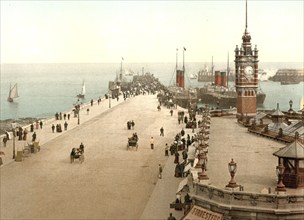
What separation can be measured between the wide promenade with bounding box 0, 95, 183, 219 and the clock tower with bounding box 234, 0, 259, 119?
7680 millimetres

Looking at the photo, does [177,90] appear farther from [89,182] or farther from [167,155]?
[89,182]

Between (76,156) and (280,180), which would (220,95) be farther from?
(280,180)

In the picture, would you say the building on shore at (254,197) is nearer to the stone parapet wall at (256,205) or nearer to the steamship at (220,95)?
the stone parapet wall at (256,205)

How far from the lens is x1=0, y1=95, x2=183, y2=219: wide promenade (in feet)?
79.0

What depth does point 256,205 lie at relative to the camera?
1636 cm

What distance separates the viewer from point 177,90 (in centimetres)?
11044

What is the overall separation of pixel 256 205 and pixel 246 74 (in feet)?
109

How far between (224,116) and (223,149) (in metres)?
22.3

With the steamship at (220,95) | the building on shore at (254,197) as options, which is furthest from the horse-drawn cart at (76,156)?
the steamship at (220,95)

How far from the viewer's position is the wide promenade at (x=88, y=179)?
24.1 metres

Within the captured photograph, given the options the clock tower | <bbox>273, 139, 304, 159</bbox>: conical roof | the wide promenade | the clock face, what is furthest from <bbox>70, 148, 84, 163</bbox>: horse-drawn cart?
<bbox>273, 139, 304, 159</bbox>: conical roof

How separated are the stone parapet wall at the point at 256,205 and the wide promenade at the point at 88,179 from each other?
6.36m

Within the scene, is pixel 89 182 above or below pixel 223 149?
below

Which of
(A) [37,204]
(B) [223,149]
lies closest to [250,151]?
(B) [223,149]
